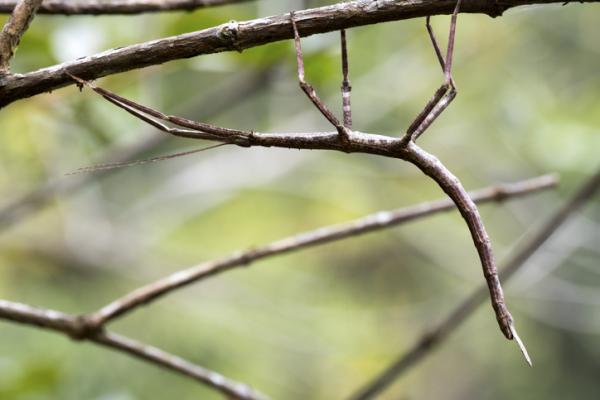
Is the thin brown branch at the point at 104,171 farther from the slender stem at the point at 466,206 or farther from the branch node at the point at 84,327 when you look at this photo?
the slender stem at the point at 466,206

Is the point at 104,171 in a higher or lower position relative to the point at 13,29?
lower

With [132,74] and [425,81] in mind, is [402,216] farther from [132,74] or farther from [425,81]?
[425,81]

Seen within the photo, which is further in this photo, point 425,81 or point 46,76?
point 425,81

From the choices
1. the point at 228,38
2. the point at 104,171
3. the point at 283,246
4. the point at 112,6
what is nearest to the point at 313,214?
the point at 104,171

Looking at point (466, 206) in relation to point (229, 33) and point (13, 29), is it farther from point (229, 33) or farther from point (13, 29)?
point (13, 29)

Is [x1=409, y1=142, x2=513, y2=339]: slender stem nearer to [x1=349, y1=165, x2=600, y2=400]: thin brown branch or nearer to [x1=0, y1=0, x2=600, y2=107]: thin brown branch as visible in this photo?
[x1=349, y1=165, x2=600, y2=400]: thin brown branch

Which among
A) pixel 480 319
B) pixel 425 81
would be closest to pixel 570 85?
pixel 425 81

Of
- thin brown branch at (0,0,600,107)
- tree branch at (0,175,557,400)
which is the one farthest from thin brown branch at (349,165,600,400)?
thin brown branch at (0,0,600,107)
